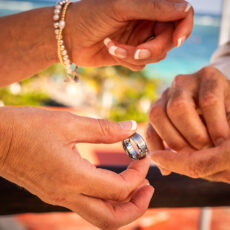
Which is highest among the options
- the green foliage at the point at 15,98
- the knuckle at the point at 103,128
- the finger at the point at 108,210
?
the knuckle at the point at 103,128

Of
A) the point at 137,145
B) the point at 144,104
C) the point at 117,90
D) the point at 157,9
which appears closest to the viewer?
the point at 137,145

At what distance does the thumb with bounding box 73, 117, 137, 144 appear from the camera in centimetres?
72

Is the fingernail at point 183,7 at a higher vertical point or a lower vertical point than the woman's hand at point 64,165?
higher

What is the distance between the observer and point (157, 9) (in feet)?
3.22

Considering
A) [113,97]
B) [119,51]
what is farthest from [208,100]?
[113,97]

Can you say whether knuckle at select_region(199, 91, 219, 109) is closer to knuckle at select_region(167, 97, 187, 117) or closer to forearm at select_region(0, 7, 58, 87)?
knuckle at select_region(167, 97, 187, 117)

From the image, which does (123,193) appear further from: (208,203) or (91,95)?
(91,95)

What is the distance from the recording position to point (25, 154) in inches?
26.3

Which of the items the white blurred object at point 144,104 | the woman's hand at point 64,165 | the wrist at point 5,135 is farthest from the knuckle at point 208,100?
the white blurred object at point 144,104

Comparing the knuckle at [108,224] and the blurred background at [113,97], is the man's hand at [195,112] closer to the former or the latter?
the knuckle at [108,224]

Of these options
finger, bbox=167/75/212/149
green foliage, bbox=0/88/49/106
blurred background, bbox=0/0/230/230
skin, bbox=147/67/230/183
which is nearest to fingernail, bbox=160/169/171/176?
skin, bbox=147/67/230/183

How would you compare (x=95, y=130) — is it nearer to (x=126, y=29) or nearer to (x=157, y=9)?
(x=157, y=9)

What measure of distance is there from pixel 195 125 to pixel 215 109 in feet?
0.26

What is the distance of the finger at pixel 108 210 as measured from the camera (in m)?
0.69
